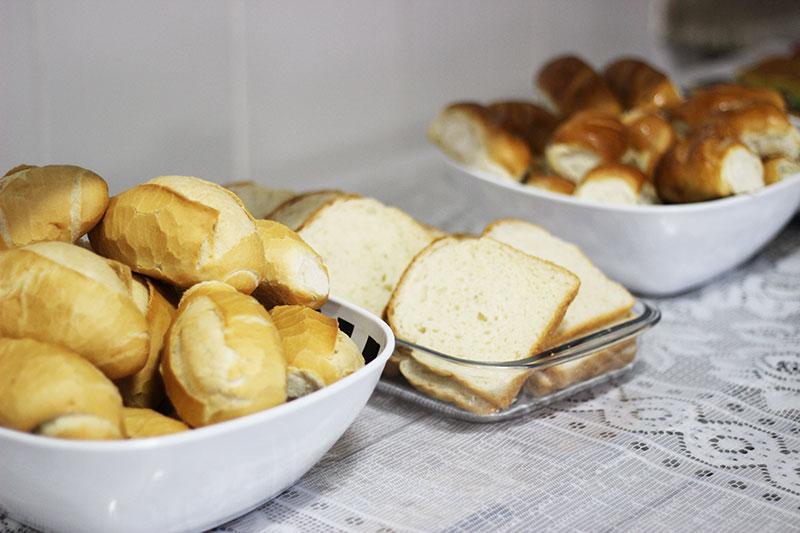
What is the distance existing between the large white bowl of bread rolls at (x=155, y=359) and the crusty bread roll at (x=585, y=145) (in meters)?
0.61

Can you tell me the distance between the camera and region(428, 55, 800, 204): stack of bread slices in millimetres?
1237

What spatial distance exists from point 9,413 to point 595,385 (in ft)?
2.00

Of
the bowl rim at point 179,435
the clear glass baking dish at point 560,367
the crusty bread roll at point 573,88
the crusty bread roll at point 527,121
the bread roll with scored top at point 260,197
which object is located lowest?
the clear glass baking dish at point 560,367

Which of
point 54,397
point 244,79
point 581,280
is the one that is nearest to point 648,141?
point 581,280

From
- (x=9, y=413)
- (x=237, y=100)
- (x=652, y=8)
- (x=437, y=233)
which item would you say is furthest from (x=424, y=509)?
(x=652, y=8)

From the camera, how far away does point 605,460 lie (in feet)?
2.80

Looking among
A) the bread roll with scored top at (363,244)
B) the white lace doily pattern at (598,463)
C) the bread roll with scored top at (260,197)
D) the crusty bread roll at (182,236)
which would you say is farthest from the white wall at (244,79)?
the white lace doily pattern at (598,463)

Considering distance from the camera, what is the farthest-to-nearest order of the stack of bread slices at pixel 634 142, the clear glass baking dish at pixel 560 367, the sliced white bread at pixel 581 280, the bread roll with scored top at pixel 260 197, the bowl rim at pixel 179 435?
the stack of bread slices at pixel 634 142, the bread roll with scored top at pixel 260 197, the sliced white bread at pixel 581 280, the clear glass baking dish at pixel 560 367, the bowl rim at pixel 179 435

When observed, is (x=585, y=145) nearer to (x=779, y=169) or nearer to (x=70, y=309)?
(x=779, y=169)

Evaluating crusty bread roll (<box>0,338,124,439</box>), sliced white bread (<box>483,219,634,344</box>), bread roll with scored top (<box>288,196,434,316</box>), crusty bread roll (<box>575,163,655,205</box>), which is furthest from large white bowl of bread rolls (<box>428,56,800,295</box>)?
crusty bread roll (<box>0,338,124,439</box>)

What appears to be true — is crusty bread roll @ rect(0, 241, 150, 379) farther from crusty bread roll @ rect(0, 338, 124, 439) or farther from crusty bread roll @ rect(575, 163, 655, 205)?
crusty bread roll @ rect(575, 163, 655, 205)

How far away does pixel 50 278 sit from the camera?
0.64 meters

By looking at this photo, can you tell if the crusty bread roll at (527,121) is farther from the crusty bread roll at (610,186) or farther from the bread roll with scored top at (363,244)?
the bread roll with scored top at (363,244)

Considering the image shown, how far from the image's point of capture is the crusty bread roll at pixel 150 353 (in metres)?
0.70
